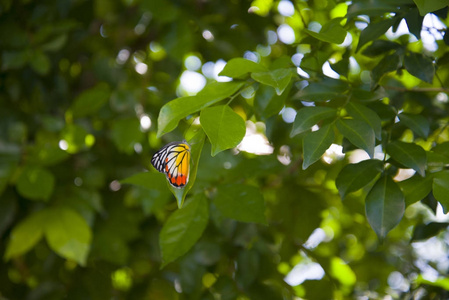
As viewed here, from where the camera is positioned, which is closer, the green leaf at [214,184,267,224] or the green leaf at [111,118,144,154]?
the green leaf at [214,184,267,224]

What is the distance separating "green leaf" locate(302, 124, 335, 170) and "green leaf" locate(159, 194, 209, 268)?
0.24m

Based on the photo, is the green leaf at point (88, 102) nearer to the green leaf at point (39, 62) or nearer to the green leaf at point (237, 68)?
the green leaf at point (39, 62)

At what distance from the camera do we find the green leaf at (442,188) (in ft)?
1.87

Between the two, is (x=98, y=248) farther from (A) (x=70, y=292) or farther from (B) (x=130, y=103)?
(B) (x=130, y=103)

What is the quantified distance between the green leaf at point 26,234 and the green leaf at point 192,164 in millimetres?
626

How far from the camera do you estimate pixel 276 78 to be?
0.54 meters

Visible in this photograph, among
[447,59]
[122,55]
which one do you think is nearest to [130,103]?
[122,55]

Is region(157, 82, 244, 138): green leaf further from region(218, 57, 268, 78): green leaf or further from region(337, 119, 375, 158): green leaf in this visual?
region(337, 119, 375, 158): green leaf

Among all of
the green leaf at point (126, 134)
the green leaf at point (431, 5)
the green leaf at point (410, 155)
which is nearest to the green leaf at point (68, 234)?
the green leaf at point (126, 134)

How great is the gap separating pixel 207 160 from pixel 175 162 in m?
0.29

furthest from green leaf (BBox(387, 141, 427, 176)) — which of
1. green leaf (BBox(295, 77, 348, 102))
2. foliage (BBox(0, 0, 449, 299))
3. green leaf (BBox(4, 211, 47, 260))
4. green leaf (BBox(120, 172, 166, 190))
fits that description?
green leaf (BBox(4, 211, 47, 260))

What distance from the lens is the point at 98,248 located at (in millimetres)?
1136

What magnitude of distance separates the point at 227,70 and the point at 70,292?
0.84 meters

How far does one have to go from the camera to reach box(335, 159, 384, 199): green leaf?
0.61m
